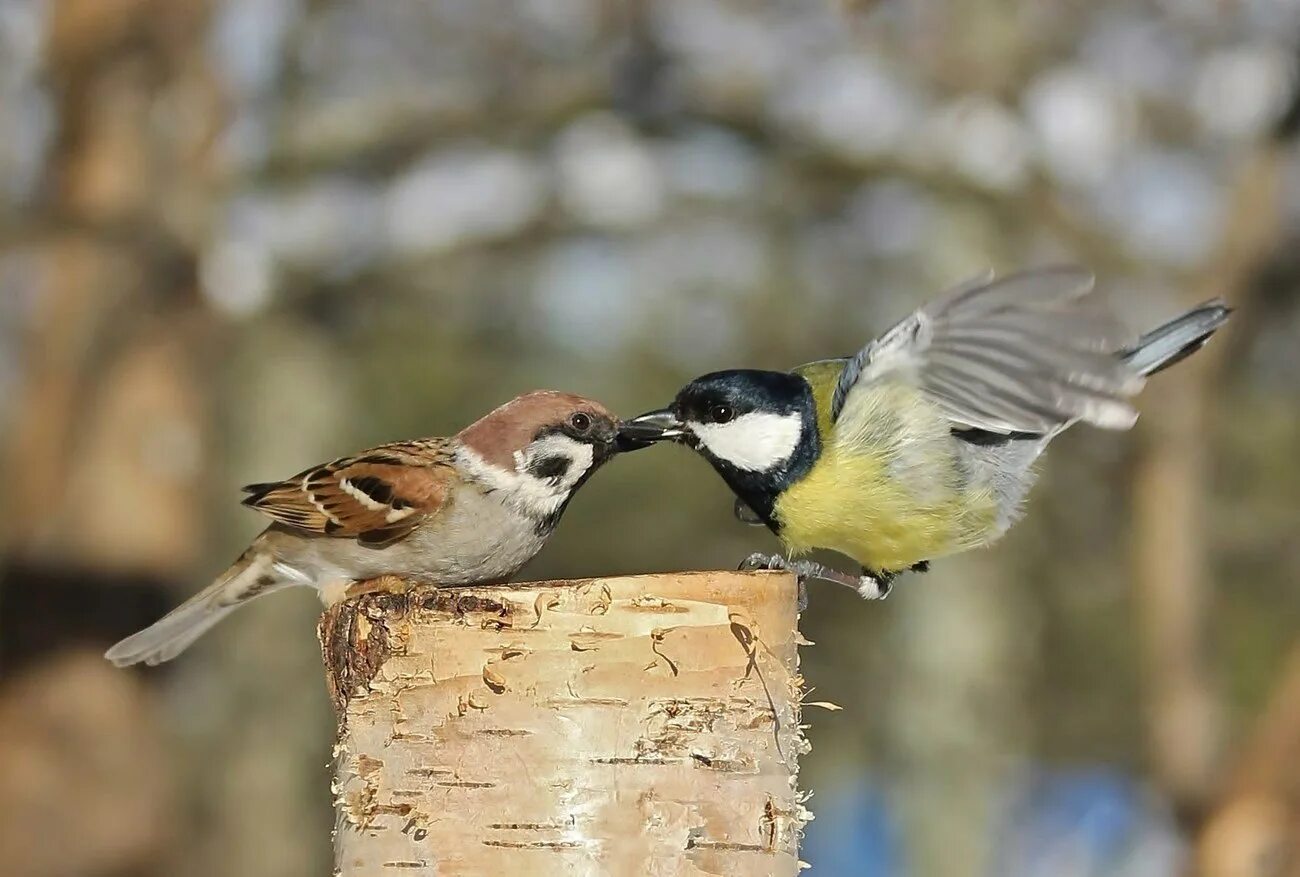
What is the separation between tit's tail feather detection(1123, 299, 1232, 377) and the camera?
3.84 m

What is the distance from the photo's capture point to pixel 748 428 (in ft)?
13.2

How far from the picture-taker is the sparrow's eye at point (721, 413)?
4.05 m

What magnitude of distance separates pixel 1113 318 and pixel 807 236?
6940 millimetres

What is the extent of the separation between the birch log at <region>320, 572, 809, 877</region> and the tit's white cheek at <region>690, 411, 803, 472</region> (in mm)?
1300

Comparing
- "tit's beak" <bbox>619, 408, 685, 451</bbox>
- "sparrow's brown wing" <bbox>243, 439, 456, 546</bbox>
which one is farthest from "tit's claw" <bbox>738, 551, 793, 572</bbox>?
"sparrow's brown wing" <bbox>243, 439, 456, 546</bbox>

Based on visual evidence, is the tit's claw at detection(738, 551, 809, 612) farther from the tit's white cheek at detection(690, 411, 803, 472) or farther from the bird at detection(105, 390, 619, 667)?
the bird at detection(105, 390, 619, 667)

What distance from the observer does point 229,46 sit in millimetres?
7457

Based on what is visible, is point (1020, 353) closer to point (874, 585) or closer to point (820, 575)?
point (820, 575)

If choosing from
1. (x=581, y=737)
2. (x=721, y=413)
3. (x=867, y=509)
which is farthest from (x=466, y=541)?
(x=581, y=737)

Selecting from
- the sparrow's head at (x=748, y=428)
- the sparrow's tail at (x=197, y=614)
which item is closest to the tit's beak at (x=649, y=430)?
the sparrow's head at (x=748, y=428)

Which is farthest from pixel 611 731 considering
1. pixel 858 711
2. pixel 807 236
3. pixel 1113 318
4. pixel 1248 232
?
pixel 858 711

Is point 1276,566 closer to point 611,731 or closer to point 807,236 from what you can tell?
point 807,236

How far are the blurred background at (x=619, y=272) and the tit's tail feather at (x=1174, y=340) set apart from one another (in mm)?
2703

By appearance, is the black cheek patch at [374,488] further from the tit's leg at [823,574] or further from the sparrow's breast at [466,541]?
the tit's leg at [823,574]
